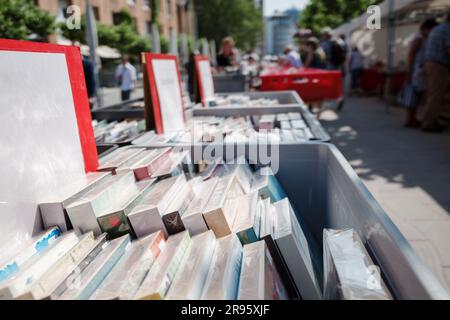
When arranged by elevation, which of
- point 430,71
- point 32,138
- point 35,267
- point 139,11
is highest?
point 139,11

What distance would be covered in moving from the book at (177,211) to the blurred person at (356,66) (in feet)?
41.3

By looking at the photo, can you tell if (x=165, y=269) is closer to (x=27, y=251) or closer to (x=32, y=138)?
(x=27, y=251)

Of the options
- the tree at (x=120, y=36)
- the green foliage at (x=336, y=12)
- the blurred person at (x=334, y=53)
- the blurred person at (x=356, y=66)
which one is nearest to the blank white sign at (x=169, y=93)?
the blurred person at (x=334, y=53)

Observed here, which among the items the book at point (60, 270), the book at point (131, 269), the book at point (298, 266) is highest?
the book at point (60, 270)

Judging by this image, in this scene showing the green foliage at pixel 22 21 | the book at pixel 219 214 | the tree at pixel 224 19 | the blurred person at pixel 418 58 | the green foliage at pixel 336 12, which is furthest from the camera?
the tree at pixel 224 19

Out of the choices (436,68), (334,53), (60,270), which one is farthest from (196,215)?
(334,53)

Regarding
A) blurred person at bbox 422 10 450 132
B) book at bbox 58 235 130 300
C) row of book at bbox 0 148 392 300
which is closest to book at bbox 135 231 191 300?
row of book at bbox 0 148 392 300

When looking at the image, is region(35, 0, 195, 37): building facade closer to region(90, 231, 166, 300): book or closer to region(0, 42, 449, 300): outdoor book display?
region(0, 42, 449, 300): outdoor book display

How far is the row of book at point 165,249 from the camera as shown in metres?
0.89

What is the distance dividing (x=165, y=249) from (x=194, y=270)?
0.14m

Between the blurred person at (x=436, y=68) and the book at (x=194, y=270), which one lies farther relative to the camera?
the blurred person at (x=436, y=68)

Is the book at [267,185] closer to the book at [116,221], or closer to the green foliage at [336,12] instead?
the book at [116,221]

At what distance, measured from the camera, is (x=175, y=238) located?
1109 millimetres
